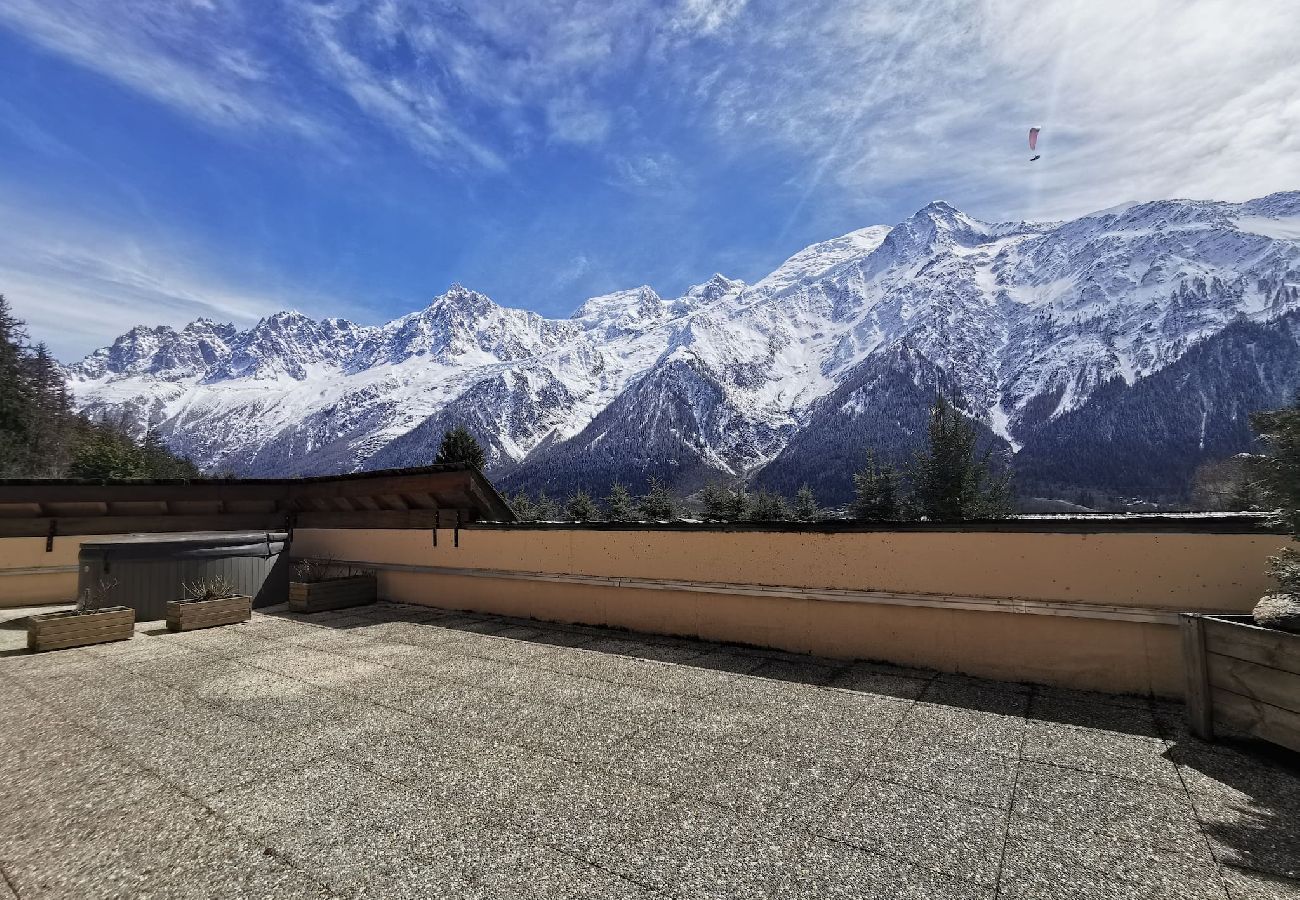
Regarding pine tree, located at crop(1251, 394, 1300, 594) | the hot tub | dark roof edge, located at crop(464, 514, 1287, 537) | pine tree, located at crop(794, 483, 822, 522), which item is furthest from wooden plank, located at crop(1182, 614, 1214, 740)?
pine tree, located at crop(794, 483, 822, 522)

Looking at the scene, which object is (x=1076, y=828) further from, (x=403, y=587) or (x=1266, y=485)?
(x=403, y=587)

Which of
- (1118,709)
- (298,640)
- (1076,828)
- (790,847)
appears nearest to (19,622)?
(298,640)

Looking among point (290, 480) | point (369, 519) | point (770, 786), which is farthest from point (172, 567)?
point (770, 786)

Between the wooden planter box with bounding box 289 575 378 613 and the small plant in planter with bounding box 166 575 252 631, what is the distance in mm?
770

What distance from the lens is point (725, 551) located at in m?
7.81

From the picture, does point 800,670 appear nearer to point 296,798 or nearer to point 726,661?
point 726,661

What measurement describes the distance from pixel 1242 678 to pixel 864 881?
3.36m

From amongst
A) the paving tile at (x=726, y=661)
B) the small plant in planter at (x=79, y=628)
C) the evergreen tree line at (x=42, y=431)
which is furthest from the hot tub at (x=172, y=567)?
the evergreen tree line at (x=42, y=431)

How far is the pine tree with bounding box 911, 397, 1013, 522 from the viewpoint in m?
43.8

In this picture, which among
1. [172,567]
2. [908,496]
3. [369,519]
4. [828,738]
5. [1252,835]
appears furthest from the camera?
[908,496]

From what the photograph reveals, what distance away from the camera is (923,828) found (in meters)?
3.38

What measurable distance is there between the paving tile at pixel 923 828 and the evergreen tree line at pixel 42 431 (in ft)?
124

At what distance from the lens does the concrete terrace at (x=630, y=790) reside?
9.83 feet

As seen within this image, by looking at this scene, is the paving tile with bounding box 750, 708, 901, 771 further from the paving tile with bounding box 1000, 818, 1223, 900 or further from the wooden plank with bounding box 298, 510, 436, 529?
the wooden plank with bounding box 298, 510, 436, 529
